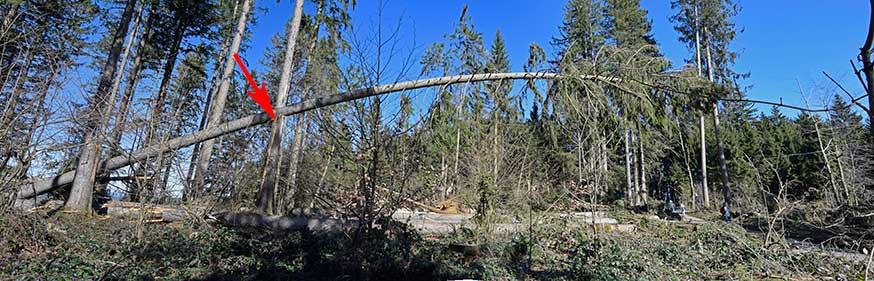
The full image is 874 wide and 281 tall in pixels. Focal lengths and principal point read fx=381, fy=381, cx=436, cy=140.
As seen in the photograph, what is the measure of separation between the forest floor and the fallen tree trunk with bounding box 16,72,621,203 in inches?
24.4

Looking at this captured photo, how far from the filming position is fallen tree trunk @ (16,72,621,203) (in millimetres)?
4383

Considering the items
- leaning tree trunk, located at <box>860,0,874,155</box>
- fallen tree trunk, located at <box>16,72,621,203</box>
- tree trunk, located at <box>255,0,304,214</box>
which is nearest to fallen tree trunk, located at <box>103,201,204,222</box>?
fallen tree trunk, located at <box>16,72,621,203</box>

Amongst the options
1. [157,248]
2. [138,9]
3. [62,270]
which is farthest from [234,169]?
[138,9]

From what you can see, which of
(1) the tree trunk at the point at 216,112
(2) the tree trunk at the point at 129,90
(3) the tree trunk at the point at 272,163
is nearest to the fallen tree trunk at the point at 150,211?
(1) the tree trunk at the point at 216,112

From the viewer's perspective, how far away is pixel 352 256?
174 inches

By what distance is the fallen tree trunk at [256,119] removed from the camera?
4.38 metres

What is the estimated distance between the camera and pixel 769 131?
31000mm

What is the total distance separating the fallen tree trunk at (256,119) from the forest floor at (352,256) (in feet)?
2.03

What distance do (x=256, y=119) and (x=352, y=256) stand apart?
242 cm

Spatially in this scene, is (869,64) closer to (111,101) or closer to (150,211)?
(150,211)

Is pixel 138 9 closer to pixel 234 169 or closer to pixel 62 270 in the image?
pixel 234 169

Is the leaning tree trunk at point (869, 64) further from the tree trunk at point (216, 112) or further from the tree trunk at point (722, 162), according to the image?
the tree trunk at point (722, 162)

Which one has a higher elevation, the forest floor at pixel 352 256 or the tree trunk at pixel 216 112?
the tree trunk at pixel 216 112

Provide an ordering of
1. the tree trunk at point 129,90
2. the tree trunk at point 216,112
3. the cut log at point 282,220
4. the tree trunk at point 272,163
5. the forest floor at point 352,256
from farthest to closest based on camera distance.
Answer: the tree trunk at point 272,163 < the tree trunk at point 216,112 < the tree trunk at point 129,90 < the cut log at point 282,220 < the forest floor at point 352,256
